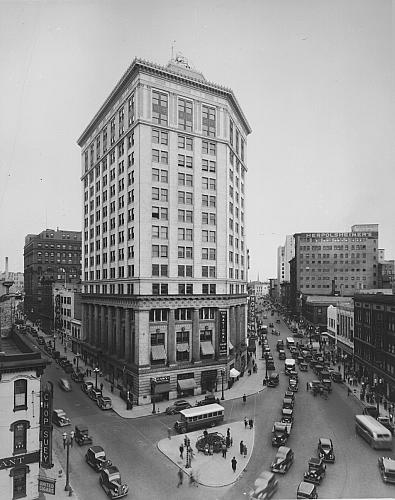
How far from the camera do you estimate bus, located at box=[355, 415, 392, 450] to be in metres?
33.8

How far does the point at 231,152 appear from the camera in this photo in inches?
2438

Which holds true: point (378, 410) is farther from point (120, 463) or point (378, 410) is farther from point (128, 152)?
point (128, 152)

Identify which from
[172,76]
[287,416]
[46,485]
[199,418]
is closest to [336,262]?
[172,76]

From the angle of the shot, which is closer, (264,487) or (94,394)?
(264,487)

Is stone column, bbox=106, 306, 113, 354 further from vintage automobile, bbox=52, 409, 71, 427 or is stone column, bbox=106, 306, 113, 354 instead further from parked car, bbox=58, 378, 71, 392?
vintage automobile, bbox=52, 409, 71, 427

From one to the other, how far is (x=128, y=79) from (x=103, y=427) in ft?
142

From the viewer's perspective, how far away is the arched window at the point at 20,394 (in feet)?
87.0

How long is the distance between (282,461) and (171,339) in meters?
23.6

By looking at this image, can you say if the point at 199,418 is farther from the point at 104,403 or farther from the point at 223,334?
the point at 223,334

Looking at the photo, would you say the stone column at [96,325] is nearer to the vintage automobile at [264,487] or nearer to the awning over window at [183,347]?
the awning over window at [183,347]

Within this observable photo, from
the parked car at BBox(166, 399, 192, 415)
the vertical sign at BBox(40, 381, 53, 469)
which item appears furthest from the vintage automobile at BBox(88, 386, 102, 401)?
the vertical sign at BBox(40, 381, 53, 469)

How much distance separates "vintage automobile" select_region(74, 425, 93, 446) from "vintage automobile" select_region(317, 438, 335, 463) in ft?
63.9

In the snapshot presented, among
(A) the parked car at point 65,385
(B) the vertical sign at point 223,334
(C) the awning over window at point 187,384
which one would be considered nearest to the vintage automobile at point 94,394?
(A) the parked car at point 65,385

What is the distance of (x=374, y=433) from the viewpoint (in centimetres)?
3416
